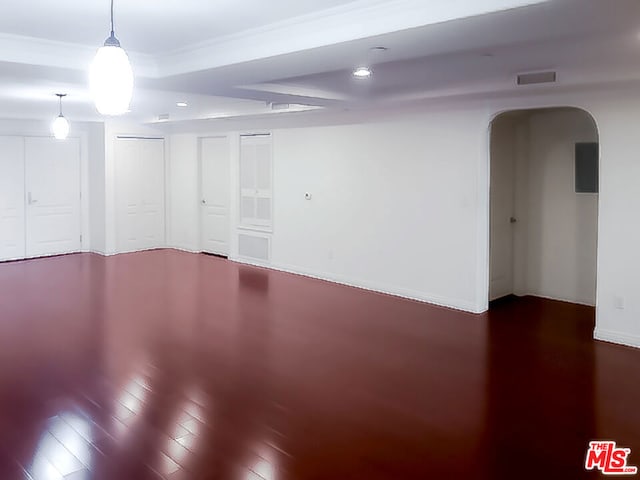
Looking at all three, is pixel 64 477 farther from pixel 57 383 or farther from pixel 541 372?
pixel 541 372

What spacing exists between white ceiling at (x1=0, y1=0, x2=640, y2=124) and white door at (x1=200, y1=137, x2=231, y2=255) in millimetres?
4110

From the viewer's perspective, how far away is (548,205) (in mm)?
7008

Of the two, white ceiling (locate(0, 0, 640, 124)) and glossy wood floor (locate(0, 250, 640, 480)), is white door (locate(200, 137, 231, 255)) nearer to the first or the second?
glossy wood floor (locate(0, 250, 640, 480))

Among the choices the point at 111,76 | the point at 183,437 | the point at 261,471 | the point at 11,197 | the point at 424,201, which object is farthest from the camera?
the point at 11,197

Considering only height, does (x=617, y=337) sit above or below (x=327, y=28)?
below

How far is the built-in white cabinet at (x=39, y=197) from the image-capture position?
9508mm

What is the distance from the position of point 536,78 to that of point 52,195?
803cm

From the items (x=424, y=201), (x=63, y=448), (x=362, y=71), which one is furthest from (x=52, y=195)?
(x=63, y=448)

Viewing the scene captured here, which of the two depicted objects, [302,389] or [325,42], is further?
[302,389]

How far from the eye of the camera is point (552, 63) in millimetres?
4738

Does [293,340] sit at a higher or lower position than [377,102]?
lower

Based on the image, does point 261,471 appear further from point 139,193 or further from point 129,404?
point 139,193

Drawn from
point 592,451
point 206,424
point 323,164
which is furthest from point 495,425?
point 323,164

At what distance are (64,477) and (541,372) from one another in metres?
3.33
